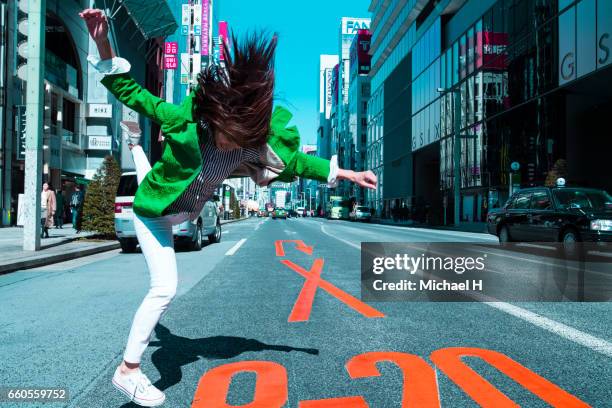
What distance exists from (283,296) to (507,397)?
3.94m

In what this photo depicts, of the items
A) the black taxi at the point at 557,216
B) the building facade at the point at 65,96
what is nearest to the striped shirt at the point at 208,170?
the black taxi at the point at 557,216

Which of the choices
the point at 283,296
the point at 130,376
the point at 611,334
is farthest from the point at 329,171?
the point at 283,296

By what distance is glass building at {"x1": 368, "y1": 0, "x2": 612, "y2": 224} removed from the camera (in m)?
28.4

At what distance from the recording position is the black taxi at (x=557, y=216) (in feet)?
35.6

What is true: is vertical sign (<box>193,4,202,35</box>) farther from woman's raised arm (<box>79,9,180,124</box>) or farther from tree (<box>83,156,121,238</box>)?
woman's raised arm (<box>79,9,180,124</box>)

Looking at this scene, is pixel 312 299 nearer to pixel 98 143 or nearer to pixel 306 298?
pixel 306 298

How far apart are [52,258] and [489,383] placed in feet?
32.7

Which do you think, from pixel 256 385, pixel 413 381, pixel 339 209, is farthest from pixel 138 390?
pixel 339 209

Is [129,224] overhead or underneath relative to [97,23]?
underneath

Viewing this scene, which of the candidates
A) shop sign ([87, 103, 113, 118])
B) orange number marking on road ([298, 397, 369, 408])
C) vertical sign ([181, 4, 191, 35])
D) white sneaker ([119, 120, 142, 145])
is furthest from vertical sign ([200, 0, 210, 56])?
orange number marking on road ([298, 397, 369, 408])

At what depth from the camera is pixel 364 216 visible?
59.4 m

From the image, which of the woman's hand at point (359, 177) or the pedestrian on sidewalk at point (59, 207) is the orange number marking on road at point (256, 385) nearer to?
the woman's hand at point (359, 177)

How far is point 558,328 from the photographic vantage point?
189 inches

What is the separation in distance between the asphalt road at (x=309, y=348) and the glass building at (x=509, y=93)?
21525 mm
